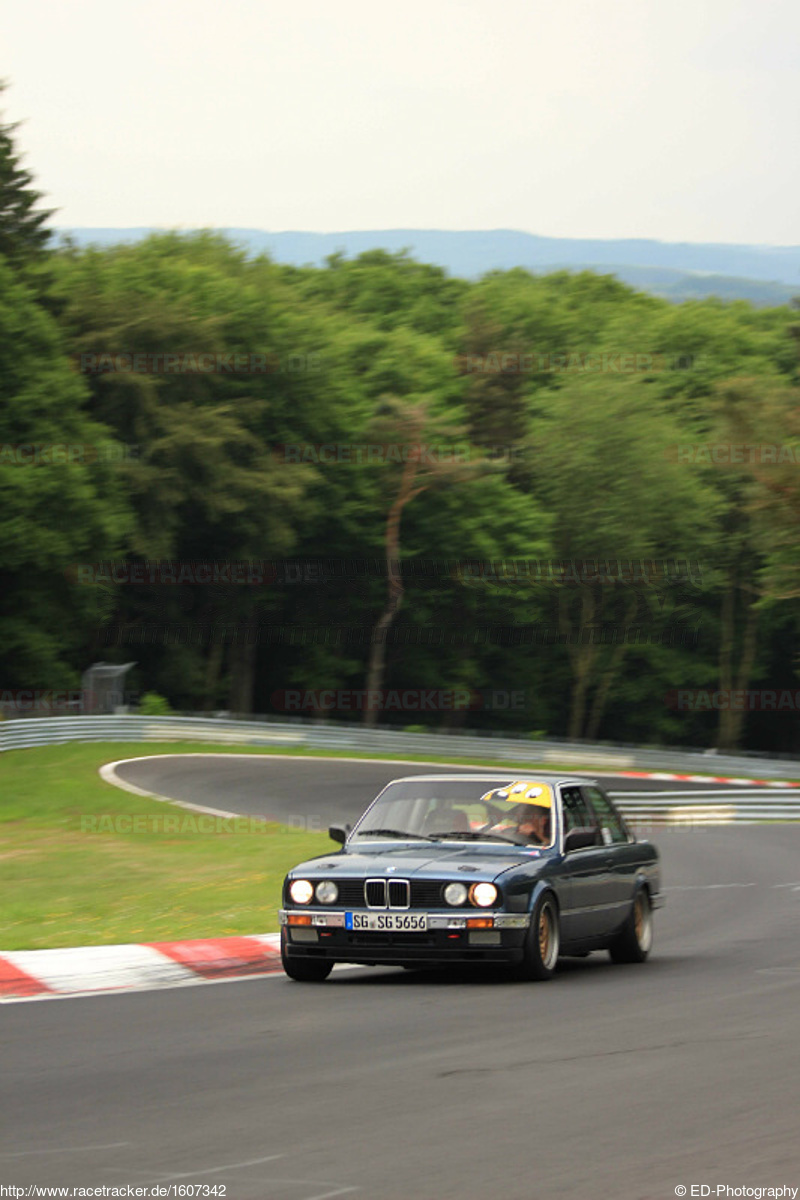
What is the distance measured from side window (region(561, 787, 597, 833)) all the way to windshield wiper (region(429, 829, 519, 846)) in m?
0.50

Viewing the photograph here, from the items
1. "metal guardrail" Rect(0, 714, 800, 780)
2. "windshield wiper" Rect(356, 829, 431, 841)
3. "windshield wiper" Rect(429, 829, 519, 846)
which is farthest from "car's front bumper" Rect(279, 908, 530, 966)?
"metal guardrail" Rect(0, 714, 800, 780)

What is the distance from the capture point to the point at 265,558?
2408 inches

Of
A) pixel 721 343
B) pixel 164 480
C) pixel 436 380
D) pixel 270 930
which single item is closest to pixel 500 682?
pixel 436 380

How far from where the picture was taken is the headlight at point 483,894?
10.4 m

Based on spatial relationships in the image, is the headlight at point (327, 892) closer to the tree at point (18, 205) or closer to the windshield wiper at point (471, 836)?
the windshield wiper at point (471, 836)

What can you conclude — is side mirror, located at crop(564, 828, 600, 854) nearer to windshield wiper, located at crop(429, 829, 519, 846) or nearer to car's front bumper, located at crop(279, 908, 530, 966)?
windshield wiper, located at crop(429, 829, 519, 846)

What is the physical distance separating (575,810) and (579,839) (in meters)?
0.42

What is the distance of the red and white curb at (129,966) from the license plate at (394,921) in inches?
57.2

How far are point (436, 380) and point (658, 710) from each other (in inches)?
708

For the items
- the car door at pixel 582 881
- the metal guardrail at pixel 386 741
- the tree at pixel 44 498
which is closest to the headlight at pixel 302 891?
the car door at pixel 582 881

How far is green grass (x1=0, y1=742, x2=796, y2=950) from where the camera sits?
14.6 meters

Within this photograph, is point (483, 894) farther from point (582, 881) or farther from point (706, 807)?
point (706, 807)

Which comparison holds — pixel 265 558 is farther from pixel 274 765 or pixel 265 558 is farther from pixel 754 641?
pixel 754 641

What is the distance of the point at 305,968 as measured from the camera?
11102 millimetres
